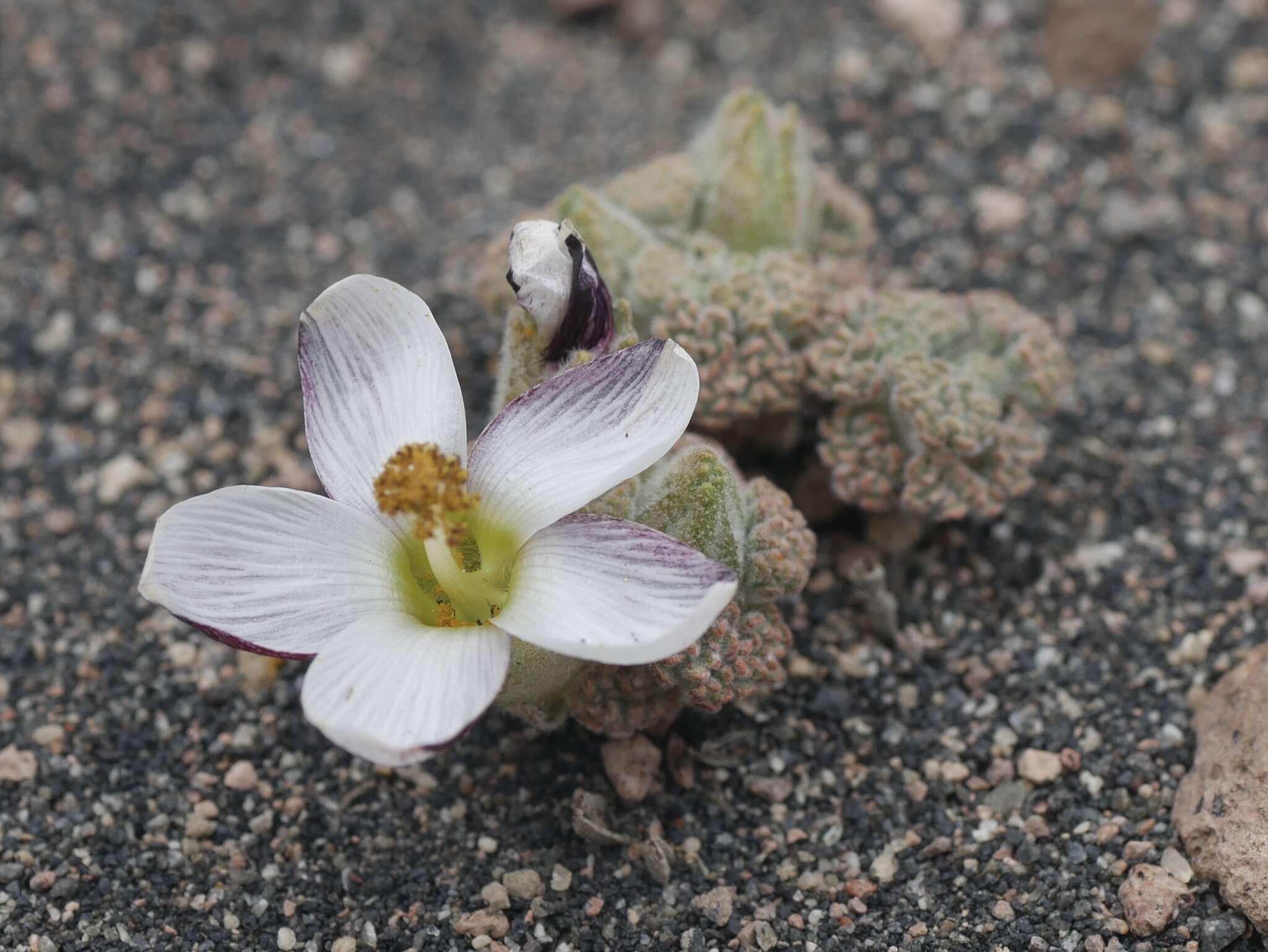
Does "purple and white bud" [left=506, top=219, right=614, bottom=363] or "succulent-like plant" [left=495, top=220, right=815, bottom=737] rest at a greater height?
"purple and white bud" [left=506, top=219, right=614, bottom=363]

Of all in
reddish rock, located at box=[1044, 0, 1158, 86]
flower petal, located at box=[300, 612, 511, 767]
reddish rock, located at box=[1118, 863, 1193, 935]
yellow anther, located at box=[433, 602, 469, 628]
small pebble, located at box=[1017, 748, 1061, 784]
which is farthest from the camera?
reddish rock, located at box=[1044, 0, 1158, 86]

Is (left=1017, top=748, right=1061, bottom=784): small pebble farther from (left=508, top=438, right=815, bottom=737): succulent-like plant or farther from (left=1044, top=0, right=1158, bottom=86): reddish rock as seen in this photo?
(left=1044, top=0, right=1158, bottom=86): reddish rock

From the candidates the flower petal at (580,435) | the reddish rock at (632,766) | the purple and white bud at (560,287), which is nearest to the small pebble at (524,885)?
the reddish rock at (632,766)

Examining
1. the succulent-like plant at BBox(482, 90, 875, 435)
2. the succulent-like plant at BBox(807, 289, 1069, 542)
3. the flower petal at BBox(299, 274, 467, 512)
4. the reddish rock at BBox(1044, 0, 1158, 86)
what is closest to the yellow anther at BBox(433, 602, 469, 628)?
the flower petal at BBox(299, 274, 467, 512)

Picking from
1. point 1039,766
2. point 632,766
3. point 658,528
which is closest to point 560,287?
point 658,528

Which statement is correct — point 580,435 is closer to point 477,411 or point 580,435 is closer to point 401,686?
point 401,686

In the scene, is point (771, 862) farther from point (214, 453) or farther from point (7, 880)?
point (214, 453)
